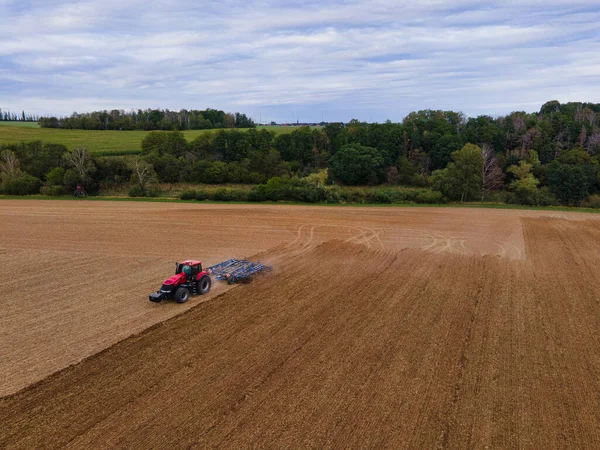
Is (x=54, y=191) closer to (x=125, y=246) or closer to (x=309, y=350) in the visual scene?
(x=125, y=246)

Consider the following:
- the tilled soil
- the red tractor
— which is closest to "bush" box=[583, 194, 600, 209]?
the tilled soil

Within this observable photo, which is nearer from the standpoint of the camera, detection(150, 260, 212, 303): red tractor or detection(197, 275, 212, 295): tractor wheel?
detection(150, 260, 212, 303): red tractor

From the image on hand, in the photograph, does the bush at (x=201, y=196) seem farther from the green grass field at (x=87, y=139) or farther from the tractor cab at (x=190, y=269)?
the green grass field at (x=87, y=139)

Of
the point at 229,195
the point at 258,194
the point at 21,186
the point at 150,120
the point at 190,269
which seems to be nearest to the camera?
the point at 190,269

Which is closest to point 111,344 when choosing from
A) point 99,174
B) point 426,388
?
point 426,388

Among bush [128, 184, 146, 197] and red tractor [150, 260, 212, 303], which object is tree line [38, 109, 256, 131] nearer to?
bush [128, 184, 146, 197]

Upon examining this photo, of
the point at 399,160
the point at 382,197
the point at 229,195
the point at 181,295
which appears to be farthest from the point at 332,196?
the point at 181,295
